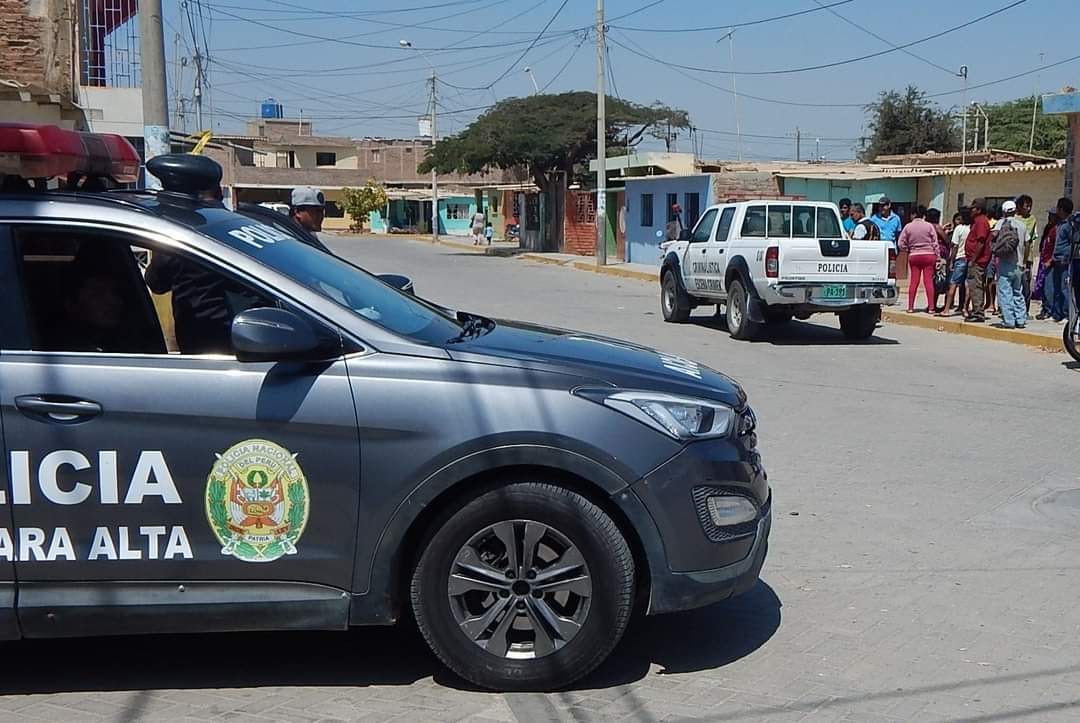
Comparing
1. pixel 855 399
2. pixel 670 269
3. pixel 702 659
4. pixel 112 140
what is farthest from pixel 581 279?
pixel 702 659

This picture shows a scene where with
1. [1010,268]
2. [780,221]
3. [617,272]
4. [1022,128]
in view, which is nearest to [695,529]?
[1010,268]

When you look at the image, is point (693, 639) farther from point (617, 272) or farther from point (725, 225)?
point (617, 272)

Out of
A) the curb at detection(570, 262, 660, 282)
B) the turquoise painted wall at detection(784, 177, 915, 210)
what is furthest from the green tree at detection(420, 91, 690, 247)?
the turquoise painted wall at detection(784, 177, 915, 210)

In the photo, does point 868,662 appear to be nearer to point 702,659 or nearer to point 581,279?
point 702,659

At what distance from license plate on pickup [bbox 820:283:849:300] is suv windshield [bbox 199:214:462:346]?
10266 millimetres

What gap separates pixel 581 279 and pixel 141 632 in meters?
27.1

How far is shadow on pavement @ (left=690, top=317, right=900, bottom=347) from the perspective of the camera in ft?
50.4

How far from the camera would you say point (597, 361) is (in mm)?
4473

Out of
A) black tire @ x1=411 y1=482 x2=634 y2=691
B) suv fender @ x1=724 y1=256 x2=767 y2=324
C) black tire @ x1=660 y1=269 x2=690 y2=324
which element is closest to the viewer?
black tire @ x1=411 y1=482 x2=634 y2=691

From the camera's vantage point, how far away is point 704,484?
423 cm

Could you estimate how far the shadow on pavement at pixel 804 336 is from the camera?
15375mm

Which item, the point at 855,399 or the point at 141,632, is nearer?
the point at 141,632

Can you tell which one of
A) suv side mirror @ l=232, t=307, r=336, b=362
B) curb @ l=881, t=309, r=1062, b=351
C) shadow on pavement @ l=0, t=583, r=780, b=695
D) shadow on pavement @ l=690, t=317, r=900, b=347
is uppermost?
suv side mirror @ l=232, t=307, r=336, b=362

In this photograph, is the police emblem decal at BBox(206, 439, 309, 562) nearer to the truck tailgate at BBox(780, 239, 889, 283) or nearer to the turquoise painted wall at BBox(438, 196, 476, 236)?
the truck tailgate at BBox(780, 239, 889, 283)
